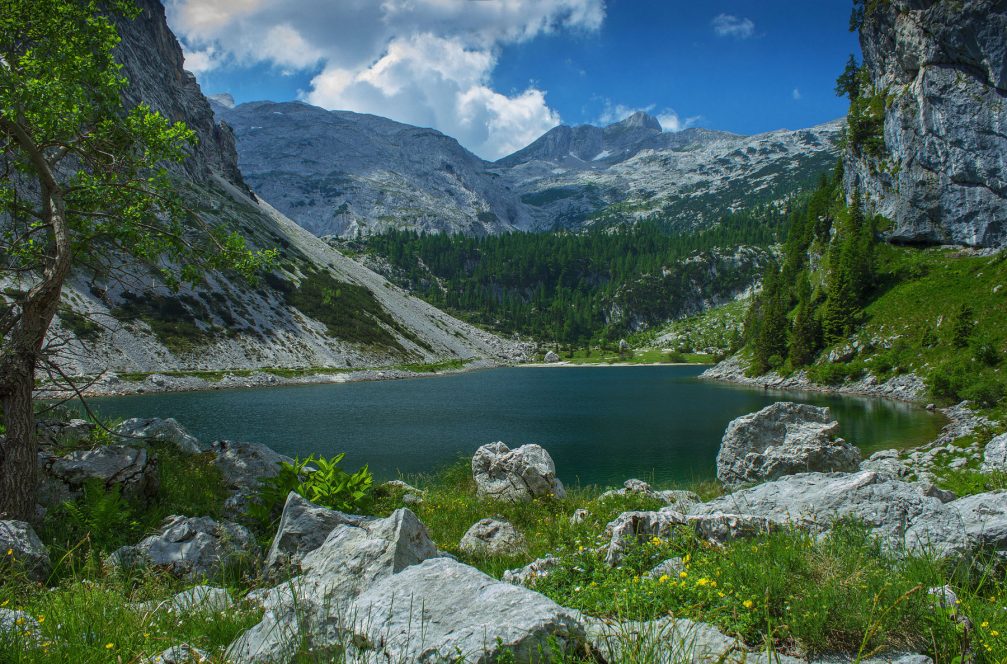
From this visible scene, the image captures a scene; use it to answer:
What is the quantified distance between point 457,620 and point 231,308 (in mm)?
122146

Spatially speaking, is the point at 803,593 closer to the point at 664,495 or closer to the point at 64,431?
the point at 664,495

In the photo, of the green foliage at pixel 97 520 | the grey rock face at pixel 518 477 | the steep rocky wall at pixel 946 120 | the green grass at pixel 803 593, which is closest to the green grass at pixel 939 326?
the steep rocky wall at pixel 946 120

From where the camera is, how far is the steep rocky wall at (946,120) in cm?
8256

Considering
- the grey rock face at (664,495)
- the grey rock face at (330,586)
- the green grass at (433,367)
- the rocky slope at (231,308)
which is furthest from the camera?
the green grass at (433,367)

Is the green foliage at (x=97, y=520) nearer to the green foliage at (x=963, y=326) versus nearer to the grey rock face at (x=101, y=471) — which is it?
the grey rock face at (x=101, y=471)

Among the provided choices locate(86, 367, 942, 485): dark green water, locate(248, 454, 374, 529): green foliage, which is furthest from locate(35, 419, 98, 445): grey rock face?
locate(86, 367, 942, 485): dark green water

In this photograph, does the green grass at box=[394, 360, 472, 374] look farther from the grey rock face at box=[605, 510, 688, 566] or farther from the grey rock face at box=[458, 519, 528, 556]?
the grey rock face at box=[605, 510, 688, 566]

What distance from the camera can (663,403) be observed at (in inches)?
2618

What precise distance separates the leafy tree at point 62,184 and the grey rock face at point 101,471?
149 cm

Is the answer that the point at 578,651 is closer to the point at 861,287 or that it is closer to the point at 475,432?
the point at 475,432

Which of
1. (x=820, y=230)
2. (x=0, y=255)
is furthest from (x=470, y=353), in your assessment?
(x=0, y=255)

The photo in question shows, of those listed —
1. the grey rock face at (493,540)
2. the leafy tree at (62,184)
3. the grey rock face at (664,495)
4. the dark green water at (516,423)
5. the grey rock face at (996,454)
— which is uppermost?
the leafy tree at (62,184)

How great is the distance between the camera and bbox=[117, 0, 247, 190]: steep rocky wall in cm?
15688

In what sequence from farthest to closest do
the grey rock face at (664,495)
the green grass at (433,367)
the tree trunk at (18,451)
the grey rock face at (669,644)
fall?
the green grass at (433,367), the grey rock face at (664,495), the tree trunk at (18,451), the grey rock face at (669,644)
